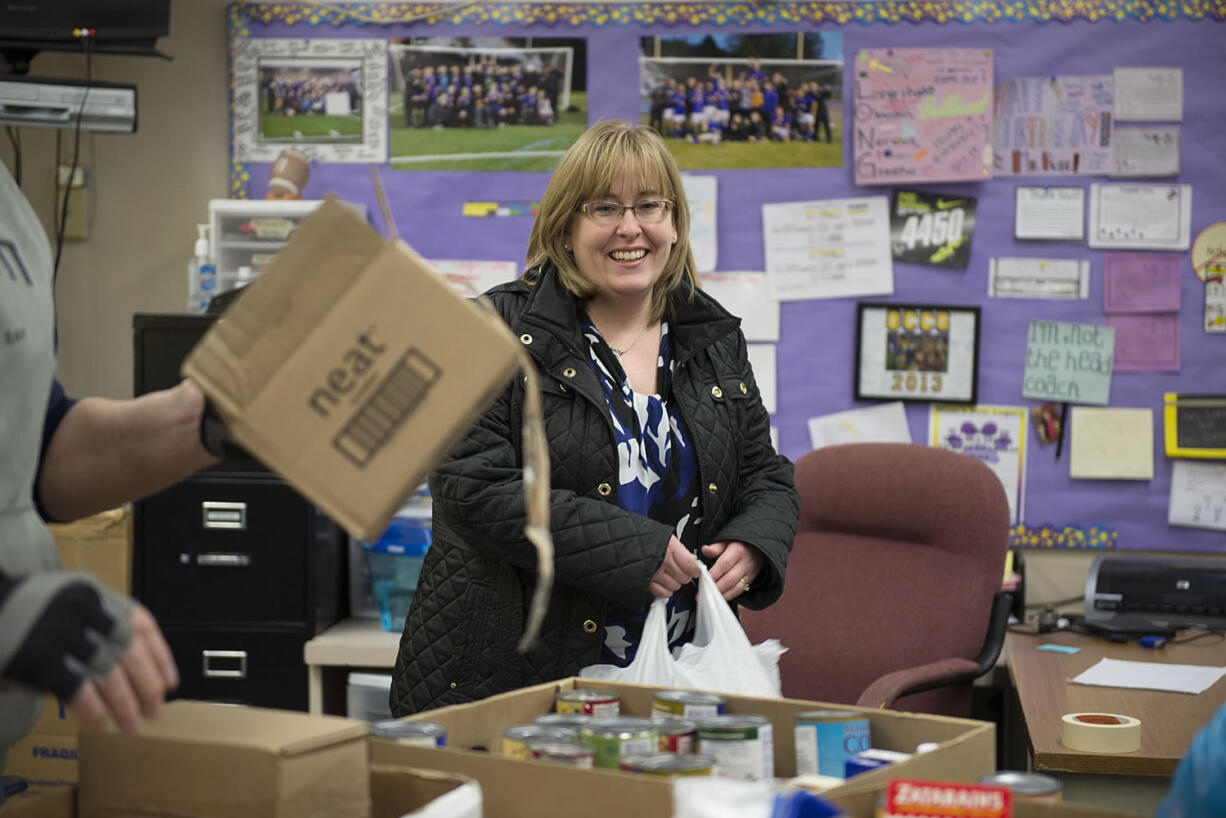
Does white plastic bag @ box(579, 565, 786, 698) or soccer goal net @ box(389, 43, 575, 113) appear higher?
soccer goal net @ box(389, 43, 575, 113)

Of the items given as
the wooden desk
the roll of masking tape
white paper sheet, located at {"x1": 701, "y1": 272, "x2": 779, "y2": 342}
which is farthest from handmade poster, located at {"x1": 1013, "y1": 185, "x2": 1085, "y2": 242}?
the roll of masking tape

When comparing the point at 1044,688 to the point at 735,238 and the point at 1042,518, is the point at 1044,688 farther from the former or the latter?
the point at 735,238

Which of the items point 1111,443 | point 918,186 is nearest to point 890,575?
point 1111,443

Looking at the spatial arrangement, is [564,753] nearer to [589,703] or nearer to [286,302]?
[589,703]

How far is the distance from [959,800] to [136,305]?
123 inches

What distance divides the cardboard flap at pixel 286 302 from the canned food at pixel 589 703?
1.55 feet

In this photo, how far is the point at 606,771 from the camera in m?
0.99

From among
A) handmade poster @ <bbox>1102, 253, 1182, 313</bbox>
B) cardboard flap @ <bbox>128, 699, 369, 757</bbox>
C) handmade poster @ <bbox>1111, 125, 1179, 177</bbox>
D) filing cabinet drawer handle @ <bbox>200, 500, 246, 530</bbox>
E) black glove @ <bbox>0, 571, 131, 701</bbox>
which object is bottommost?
filing cabinet drawer handle @ <bbox>200, 500, 246, 530</bbox>

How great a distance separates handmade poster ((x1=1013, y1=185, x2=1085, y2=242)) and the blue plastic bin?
1746 millimetres

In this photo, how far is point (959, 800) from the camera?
95 cm

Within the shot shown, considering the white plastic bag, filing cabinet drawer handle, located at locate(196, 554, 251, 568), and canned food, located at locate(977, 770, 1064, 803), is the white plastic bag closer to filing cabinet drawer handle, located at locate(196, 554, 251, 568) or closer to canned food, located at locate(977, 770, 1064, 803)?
canned food, located at locate(977, 770, 1064, 803)

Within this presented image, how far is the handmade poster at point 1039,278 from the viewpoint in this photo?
3.30 meters

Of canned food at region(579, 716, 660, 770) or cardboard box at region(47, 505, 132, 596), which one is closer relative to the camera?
canned food at region(579, 716, 660, 770)

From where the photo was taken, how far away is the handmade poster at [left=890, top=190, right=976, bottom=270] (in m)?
3.32
